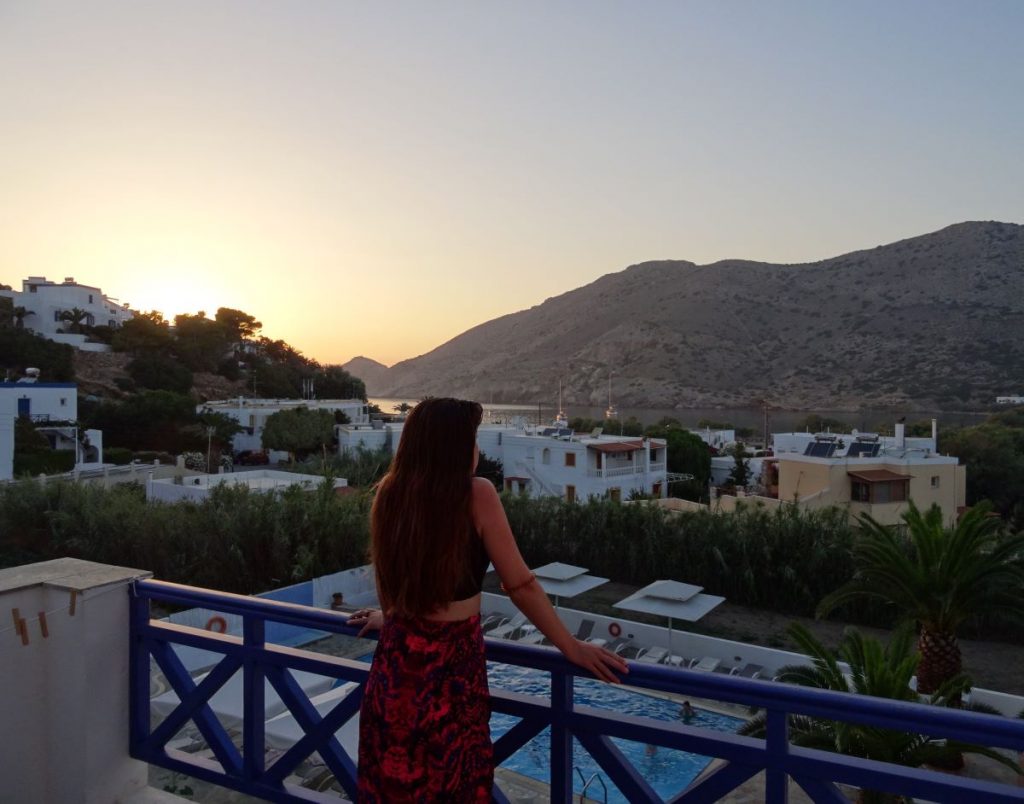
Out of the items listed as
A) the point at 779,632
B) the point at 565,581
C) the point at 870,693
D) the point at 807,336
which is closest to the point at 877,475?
the point at 779,632

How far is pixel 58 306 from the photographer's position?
209 feet

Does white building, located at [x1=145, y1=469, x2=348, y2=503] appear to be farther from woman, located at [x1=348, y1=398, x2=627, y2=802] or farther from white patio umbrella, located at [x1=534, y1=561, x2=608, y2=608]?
woman, located at [x1=348, y1=398, x2=627, y2=802]

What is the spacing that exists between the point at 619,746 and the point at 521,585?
243 inches

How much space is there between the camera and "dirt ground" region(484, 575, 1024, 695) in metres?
12.0

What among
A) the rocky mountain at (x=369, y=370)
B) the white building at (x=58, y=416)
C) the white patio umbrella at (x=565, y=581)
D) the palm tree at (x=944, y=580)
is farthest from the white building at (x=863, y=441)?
the rocky mountain at (x=369, y=370)

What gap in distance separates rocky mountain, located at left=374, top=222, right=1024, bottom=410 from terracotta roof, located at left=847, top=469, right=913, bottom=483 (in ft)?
156

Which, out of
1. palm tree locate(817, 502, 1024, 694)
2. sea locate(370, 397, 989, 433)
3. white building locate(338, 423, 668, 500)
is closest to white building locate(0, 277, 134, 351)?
sea locate(370, 397, 989, 433)

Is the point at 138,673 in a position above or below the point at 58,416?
below

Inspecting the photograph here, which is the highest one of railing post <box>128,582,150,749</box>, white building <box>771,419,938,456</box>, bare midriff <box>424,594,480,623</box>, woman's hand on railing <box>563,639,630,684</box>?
bare midriff <box>424,594,480,623</box>

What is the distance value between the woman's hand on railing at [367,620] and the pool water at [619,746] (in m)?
5.20

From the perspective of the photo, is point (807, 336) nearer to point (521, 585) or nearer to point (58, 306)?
point (58, 306)

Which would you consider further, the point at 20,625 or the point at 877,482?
the point at 877,482

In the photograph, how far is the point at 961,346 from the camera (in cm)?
7531

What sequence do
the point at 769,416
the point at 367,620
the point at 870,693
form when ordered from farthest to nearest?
the point at 769,416, the point at 870,693, the point at 367,620
